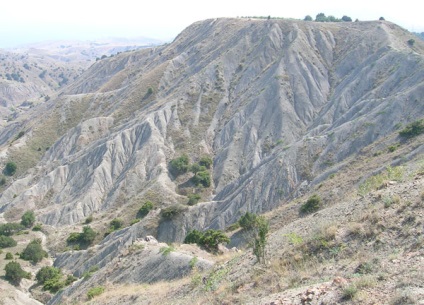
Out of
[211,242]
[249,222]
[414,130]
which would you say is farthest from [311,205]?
[414,130]

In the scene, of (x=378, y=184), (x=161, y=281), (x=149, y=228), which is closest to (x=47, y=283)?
(x=149, y=228)

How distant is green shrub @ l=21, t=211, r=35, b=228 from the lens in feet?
213

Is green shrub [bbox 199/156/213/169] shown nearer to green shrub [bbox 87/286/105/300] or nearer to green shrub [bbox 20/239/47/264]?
green shrub [bbox 20/239/47/264]

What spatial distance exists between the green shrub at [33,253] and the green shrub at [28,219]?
10013mm

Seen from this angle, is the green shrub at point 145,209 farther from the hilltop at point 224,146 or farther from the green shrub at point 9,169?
the green shrub at point 9,169

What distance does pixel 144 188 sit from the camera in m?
69.4

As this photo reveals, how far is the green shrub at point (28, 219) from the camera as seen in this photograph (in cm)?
6500

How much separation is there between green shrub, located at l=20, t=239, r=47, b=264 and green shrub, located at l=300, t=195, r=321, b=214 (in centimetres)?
3731

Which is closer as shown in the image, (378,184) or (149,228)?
(378,184)

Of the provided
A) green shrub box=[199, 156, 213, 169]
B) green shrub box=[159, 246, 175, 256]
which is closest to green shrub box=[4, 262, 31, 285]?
green shrub box=[159, 246, 175, 256]

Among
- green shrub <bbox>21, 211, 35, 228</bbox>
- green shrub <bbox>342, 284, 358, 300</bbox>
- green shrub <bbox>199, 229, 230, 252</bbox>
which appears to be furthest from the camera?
green shrub <bbox>21, 211, 35, 228</bbox>

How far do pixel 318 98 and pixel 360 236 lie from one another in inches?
2873

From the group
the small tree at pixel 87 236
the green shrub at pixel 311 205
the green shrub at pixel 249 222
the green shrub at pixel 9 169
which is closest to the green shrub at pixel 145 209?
the small tree at pixel 87 236

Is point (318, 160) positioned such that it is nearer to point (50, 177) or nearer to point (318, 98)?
point (318, 98)
